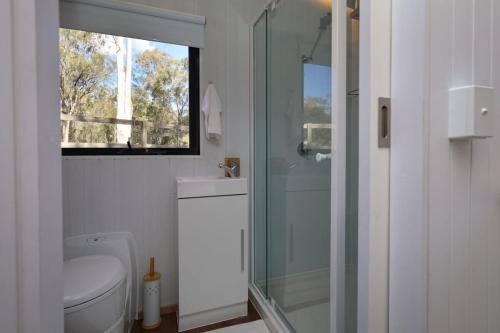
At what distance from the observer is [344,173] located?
2.97ft

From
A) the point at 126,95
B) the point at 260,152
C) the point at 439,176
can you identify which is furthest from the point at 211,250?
the point at 439,176

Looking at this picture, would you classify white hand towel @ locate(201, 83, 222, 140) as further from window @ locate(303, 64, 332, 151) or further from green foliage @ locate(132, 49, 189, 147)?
window @ locate(303, 64, 332, 151)

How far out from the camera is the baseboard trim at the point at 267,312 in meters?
1.41

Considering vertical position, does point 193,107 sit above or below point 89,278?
above

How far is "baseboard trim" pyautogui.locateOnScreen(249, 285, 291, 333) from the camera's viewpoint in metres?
1.41

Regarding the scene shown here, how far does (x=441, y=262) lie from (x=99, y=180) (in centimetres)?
163

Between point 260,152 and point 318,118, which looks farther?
point 260,152

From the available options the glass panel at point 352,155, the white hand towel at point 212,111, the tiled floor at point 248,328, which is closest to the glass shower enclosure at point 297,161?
the glass panel at point 352,155

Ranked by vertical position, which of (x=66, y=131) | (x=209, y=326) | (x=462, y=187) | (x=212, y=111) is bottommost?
(x=209, y=326)

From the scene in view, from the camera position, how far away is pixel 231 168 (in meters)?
1.70

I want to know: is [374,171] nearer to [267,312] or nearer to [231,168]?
[231,168]

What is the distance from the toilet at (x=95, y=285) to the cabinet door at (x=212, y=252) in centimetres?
35

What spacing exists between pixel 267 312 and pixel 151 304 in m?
0.71

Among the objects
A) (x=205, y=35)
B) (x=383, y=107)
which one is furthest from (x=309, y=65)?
(x=205, y=35)
